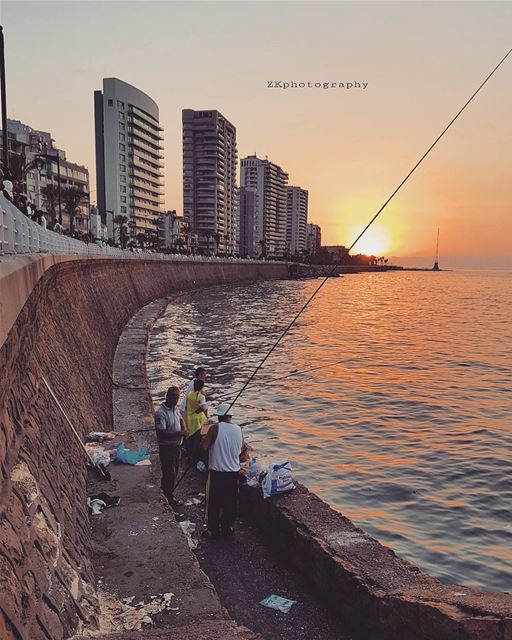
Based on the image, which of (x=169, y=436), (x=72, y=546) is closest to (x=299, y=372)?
(x=169, y=436)

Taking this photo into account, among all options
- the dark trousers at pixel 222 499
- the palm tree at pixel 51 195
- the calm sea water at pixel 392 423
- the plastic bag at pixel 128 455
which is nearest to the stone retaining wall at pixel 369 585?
the dark trousers at pixel 222 499

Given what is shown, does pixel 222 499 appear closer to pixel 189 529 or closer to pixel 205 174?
pixel 189 529

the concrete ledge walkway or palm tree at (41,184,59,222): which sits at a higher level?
palm tree at (41,184,59,222)

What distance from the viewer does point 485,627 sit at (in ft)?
11.7

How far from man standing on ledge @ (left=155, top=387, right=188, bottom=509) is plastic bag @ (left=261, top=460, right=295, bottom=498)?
1352 millimetres

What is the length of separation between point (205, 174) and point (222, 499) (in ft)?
563

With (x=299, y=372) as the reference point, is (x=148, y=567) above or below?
above

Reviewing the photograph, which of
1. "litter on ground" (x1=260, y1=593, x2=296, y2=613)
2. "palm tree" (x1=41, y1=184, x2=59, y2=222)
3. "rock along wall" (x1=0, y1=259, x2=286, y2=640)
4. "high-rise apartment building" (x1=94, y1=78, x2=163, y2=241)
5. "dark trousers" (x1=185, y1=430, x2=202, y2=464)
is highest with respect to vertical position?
"high-rise apartment building" (x1=94, y1=78, x2=163, y2=241)

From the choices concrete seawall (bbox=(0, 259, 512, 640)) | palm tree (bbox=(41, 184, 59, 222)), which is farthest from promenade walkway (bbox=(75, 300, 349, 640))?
palm tree (bbox=(41, 184, 59, 222))

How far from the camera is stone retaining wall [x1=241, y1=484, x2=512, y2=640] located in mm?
3734

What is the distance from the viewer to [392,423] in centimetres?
1335

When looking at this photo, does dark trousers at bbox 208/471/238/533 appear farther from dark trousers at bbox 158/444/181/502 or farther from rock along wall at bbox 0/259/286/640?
rock along wall at bbox 0/259/286/640

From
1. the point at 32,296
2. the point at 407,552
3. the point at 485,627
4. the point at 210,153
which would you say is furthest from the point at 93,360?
the point at 210,153

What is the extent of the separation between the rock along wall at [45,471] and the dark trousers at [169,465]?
1.07m
